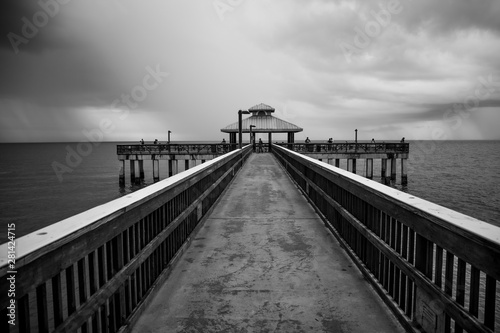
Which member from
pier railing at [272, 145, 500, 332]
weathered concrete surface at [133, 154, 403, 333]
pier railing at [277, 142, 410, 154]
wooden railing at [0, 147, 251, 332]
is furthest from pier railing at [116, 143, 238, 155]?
wooden railing at [0, 147, 251, 332]

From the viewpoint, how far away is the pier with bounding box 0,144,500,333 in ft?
6.49

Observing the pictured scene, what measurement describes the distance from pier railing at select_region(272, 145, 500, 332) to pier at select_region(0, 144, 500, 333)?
0.01m

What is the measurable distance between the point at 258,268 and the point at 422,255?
207 cm

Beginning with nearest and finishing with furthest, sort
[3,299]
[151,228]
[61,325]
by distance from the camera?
[3,299] < [61,325] < [151,228]

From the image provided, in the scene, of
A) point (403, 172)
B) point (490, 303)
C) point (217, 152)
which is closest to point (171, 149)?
point (217, 152)

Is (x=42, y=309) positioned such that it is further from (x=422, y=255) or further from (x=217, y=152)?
(x=217, y=152)

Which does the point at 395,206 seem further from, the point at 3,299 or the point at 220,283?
the point at 3,299

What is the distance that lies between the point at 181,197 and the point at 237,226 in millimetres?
1730

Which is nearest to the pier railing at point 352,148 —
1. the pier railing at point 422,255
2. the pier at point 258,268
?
the pier at point 258,268

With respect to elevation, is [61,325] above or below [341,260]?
above

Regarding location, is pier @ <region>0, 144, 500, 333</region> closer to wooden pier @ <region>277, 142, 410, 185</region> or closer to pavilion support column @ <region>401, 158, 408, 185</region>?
wooden pier @ <region>277, 142, 410, 185</region>

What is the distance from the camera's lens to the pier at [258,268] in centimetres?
198

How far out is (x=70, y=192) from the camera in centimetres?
3694

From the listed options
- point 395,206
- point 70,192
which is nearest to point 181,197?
point 395,206
